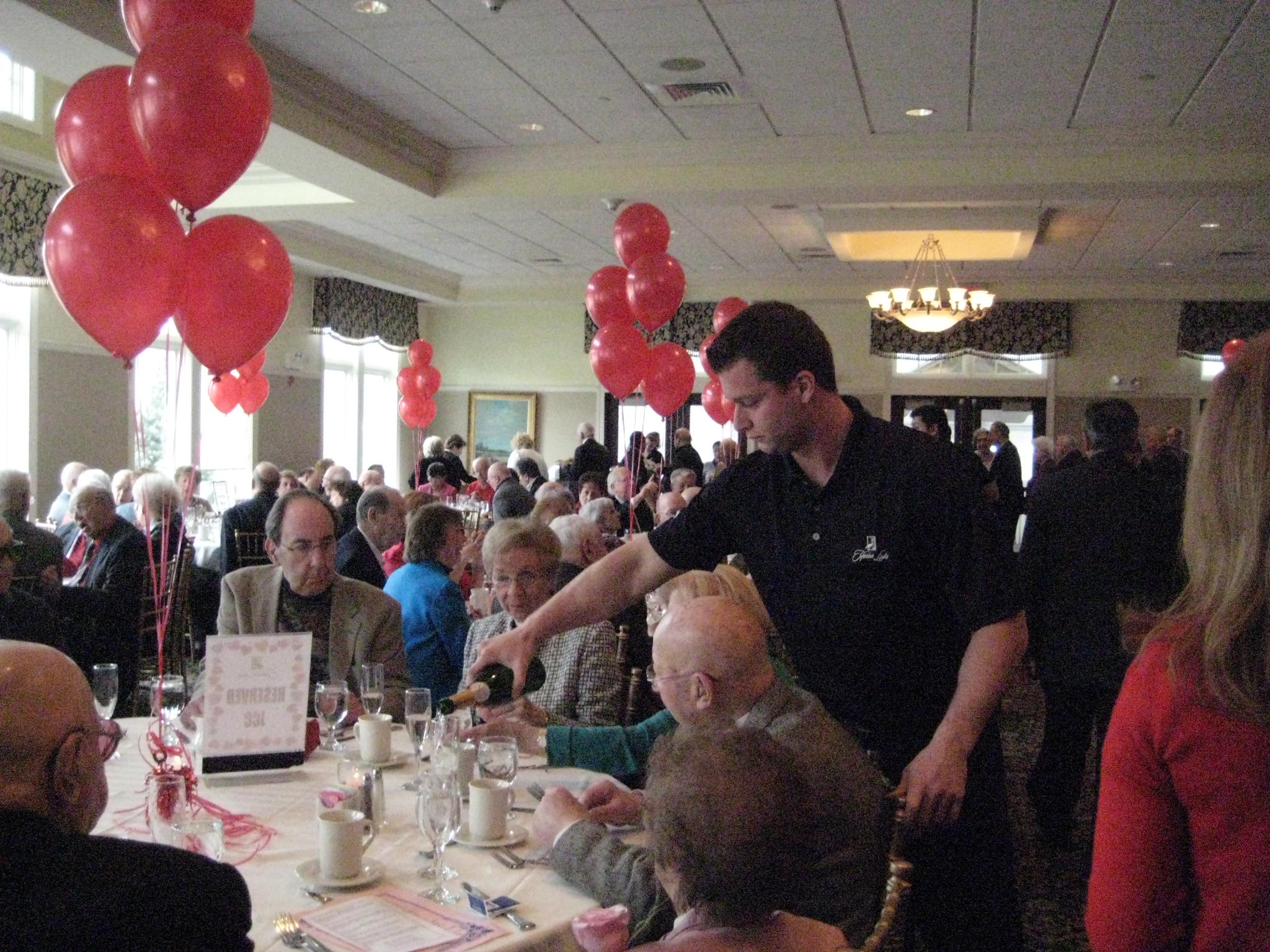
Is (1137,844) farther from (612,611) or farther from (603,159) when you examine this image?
(603,159)

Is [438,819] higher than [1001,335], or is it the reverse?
[1001,335]

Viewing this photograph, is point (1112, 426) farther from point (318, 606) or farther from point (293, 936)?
point (293, 936)

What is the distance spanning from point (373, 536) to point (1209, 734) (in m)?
4.52

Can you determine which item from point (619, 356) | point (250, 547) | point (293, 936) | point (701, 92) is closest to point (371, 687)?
point (293, 936)

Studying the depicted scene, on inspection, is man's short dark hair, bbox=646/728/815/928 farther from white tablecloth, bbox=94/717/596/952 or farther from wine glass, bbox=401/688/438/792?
wine glass, bbox=401/688/438/792

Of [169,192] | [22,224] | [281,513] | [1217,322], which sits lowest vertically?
[281,513]

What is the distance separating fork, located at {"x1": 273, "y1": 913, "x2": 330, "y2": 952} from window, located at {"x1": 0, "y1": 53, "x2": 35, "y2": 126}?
7042 millimetres

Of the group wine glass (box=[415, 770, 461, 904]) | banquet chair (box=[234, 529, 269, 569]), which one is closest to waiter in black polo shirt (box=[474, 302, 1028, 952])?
wine glass (box=[415, 770, 461, 904])

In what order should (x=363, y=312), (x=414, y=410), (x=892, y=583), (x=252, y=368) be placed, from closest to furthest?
(x=892, y=583)
(x=252, y=368)
(x=414, y=410)
(x=363, y=312)

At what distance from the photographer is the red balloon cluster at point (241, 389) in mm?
8391

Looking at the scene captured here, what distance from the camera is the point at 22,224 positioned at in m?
7.63

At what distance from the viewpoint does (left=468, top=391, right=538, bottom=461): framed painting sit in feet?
49.3

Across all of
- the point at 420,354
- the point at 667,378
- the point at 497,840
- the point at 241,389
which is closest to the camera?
the point at 497,840

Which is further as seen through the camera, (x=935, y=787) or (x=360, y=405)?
(x=360, y=405)
